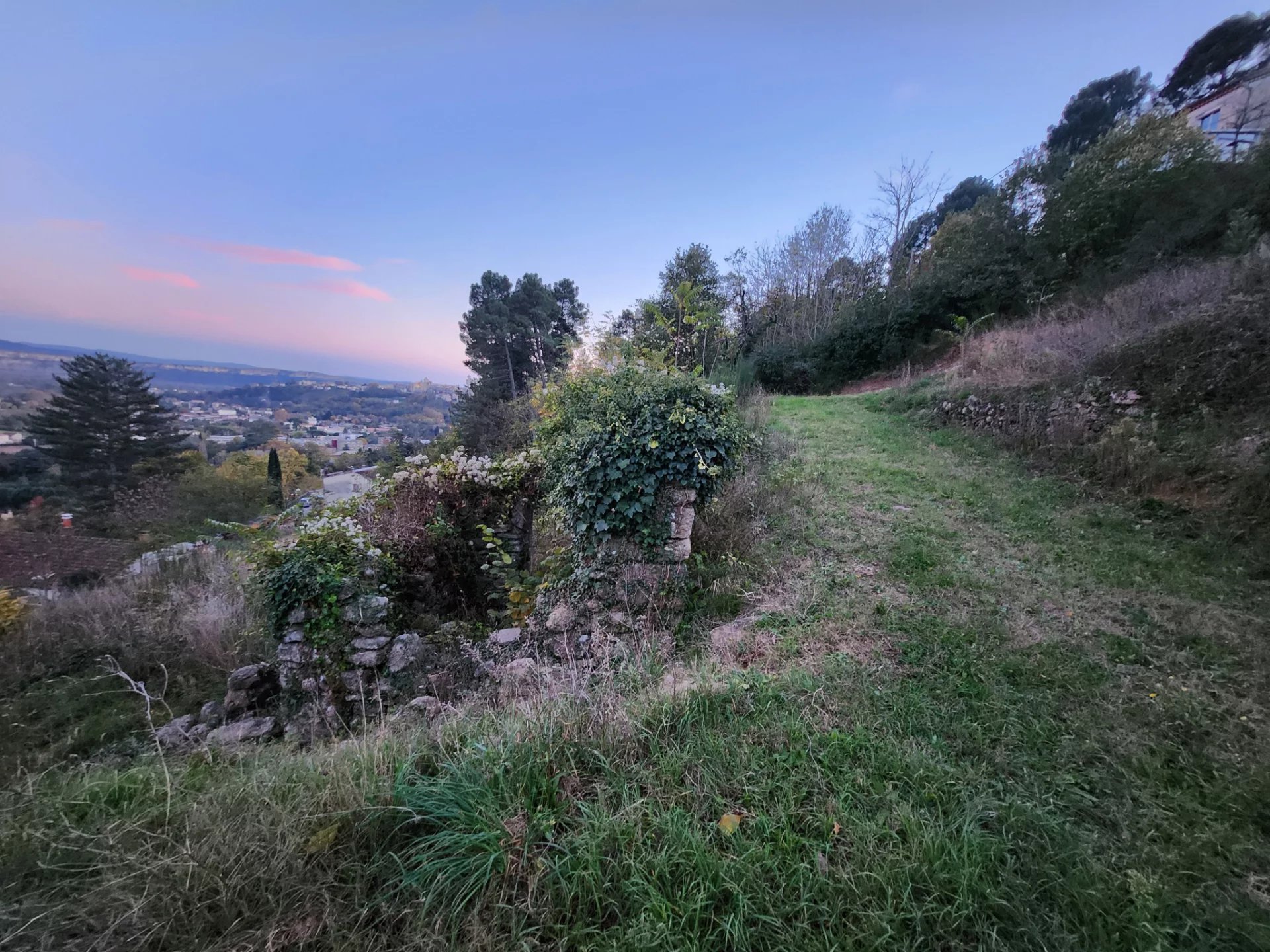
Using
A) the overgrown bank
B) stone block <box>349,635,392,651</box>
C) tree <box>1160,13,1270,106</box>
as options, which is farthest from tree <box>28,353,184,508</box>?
tree <box>1160,13,1270,106</box>

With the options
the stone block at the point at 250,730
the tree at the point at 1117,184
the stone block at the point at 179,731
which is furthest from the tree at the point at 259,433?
the tree at the point at 1117,184

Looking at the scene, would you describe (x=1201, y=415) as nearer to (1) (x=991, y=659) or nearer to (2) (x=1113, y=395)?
(2) (x=1113, y=395)

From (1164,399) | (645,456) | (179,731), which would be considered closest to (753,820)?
(645,456)

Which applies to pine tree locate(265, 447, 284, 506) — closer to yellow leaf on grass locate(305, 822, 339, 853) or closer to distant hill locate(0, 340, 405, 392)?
distant hill locate(0, 340, 405, 392)

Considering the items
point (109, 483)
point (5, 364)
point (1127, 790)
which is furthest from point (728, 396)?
point (5, 364)

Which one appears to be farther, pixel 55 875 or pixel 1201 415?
pixel 1201 415

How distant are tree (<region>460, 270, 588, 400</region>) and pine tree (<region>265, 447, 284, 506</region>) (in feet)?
31.6

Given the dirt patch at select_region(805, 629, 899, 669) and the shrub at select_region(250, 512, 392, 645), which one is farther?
the shrub at select_region(250, 512, 392, 645)

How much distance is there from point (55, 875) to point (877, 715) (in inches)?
126

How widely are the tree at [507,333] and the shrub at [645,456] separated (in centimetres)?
2106

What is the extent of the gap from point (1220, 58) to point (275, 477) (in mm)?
37024

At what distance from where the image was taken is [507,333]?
25.2 metres

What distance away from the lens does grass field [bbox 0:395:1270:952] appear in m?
1.36

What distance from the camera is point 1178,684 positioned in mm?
2438
